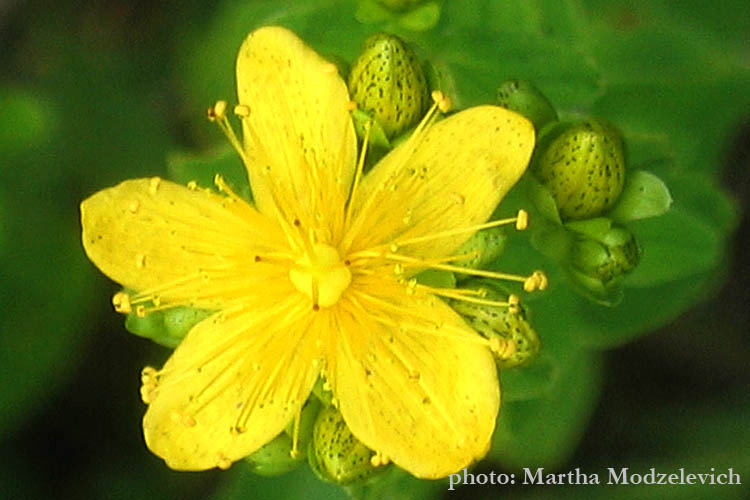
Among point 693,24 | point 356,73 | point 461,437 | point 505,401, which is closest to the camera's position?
point 461,437

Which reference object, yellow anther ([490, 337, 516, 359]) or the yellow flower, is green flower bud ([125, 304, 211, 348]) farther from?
yellow anther ([490, 337, 516, 359])

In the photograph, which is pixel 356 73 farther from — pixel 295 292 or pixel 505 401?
pixel 505 401

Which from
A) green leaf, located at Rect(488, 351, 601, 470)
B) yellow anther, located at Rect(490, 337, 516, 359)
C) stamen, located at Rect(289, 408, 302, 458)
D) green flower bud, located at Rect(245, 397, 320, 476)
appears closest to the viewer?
yellow anther, located at Rect(490, 337, 516, 359)

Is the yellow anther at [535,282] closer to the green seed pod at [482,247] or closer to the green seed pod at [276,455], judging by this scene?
the green seed pod at [482,247]

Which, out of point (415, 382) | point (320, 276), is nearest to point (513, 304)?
point (415, 382)

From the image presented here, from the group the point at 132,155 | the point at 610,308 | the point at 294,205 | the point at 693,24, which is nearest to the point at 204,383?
the point at 294,205

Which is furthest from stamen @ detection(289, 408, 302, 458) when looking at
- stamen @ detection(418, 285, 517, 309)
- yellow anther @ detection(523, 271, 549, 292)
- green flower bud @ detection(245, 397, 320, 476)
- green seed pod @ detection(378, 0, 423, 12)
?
green seed pod @ detection(378, 0, 423, 12)
